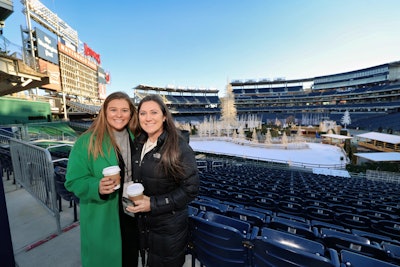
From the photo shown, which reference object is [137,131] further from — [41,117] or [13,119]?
[41,117]

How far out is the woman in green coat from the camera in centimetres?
178

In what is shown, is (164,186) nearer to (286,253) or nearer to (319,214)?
(286,253)

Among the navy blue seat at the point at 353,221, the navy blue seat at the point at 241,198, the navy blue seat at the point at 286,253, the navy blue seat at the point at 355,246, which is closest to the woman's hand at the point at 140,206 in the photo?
the navy blue seat at the point at 286,253

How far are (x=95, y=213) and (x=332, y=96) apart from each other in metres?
81.3

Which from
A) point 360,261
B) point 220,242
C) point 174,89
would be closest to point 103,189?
point 220,242

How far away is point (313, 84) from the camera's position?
265 ft

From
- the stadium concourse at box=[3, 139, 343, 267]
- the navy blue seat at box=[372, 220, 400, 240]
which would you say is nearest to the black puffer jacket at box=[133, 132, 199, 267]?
the stadium concourse at box=[3, 139, 343, 267]

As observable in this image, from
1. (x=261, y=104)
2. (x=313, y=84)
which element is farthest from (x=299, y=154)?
(x=313, y=84)

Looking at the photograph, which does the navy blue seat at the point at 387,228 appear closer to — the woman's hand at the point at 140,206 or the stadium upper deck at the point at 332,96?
the woman's hand at the point at 140,206

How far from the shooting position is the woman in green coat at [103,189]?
178 centimetres

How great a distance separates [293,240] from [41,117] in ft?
115

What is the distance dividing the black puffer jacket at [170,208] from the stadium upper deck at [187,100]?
64862 mm

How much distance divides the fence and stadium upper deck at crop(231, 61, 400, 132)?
5229 cm

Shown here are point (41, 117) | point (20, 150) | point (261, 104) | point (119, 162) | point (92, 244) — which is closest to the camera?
point (92, 244)
